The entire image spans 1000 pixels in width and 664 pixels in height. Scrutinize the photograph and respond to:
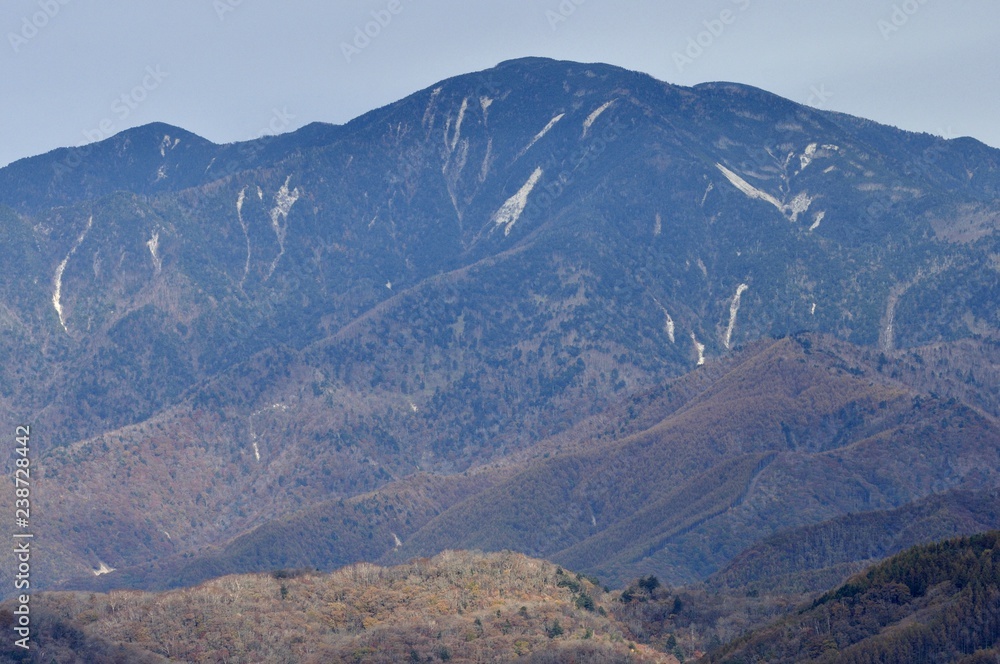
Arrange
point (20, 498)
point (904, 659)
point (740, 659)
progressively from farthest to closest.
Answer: point (740, 659)
point (904, 659)
point (20, 498)

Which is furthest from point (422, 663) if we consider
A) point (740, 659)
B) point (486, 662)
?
point (740, 659)

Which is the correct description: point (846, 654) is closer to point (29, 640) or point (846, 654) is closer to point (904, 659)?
point (904, 659)

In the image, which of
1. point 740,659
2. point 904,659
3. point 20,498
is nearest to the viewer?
point 20,498

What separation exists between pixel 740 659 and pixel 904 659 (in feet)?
65.4

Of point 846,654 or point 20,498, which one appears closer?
point 20,498

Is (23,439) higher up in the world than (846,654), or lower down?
higher up

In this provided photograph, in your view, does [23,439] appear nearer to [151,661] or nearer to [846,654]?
[151,661]

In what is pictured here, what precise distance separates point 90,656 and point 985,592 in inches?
3890

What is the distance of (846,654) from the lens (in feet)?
620

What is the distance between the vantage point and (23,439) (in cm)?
17038

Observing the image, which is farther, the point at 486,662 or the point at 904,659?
the point at 486,662

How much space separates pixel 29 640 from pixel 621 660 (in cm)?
6548

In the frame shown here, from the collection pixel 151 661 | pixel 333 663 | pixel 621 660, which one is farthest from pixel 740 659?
pixel 151 661

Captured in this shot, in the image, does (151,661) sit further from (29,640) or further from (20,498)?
(20,498)
